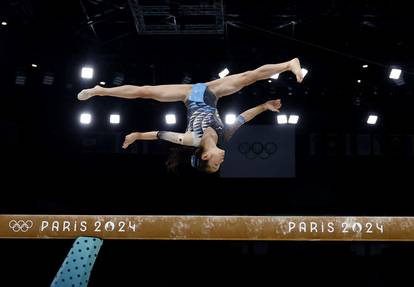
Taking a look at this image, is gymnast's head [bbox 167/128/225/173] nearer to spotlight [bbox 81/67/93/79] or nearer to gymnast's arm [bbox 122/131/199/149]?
gymnast's arm [bbox 122/131/199/149]

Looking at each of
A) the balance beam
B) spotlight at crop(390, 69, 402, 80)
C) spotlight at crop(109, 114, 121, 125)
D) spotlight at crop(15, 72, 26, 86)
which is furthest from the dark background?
the balance beam

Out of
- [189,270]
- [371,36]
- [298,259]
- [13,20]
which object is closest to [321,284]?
[298,259]

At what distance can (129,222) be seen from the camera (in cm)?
679

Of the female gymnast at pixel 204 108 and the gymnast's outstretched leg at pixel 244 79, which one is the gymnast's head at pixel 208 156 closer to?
the female gymnast at pixel 204 108

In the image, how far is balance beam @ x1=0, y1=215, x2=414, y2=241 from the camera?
262 inches

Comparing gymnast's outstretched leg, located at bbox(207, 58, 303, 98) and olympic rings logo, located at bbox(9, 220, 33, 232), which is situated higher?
gymnast's outstretched leg, located at bbox(207, 58, 303, 98)

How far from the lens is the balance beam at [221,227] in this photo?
262 inches

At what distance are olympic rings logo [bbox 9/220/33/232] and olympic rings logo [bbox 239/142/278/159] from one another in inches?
129

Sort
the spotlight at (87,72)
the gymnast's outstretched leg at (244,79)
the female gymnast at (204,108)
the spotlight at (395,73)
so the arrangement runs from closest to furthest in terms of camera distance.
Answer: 1. the gymnast's outstretched leg at (244,79)
2. the female gymnast at (204,108)
3. the spotlight at (395,73)
4. the spotlight at (87,72)

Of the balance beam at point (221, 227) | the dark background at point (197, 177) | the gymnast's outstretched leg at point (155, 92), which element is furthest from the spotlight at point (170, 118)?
the gymnast's outstretched leg at point (155, 92)

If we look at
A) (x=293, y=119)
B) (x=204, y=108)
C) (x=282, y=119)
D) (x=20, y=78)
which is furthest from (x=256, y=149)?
(x=20, y=78)

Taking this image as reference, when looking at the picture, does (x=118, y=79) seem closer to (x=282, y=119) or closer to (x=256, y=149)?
(x=256, y=149)

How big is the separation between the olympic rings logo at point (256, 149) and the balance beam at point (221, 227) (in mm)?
1585

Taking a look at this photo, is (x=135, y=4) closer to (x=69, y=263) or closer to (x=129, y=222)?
(x=129, y=222)
